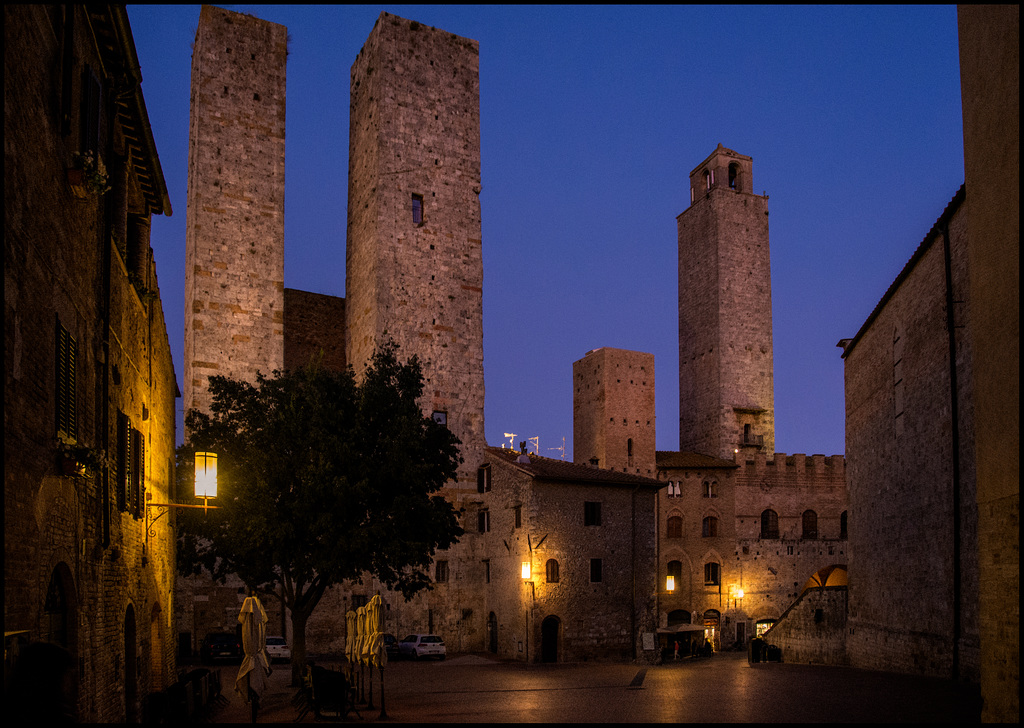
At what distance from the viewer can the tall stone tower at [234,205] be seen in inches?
1238

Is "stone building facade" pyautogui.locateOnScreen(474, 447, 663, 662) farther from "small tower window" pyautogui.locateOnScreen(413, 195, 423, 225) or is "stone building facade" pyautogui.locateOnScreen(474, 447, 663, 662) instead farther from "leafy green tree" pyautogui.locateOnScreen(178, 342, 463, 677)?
"leafy green tree" pyautogui.locateOnScreen(178, 342, 463, 677)

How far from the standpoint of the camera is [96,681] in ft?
31.3

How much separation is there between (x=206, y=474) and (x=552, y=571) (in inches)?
773

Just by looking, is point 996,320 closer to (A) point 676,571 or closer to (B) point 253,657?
(B) point 253,657

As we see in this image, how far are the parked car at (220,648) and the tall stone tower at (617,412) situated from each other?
70.7ft

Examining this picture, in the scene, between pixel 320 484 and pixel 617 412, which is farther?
pixel 617 412

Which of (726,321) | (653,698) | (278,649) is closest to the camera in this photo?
(653,698)

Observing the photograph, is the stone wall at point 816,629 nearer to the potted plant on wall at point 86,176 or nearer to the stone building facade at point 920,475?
the stone building facade at point 920,475

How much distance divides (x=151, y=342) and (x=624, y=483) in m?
22.1

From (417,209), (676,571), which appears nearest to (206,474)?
(417,209)

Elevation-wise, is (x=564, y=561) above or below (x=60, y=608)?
below

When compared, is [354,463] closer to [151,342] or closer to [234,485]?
[234,485]

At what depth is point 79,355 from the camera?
30.7 feet

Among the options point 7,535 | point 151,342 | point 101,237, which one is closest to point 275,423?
point 151,342
